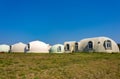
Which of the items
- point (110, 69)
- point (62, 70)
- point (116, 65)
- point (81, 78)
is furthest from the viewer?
point (116, 65)

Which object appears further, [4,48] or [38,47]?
[4,48]

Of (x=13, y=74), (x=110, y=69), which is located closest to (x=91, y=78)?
(x=110, y=69)

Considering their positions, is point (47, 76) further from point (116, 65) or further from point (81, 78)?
point (116, 65)

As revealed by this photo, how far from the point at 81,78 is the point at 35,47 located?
38.2 meters

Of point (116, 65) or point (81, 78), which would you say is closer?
point (81, 78)

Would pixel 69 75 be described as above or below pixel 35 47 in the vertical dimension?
below

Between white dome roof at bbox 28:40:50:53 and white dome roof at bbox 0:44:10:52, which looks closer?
white dome roof at bbox 28:40:50:53

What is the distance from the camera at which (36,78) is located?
18.2 m

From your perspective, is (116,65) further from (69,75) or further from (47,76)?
(47,76)

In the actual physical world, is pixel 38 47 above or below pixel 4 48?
below

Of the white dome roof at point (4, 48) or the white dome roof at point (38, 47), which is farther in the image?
the white dome roof at point (4, 48)

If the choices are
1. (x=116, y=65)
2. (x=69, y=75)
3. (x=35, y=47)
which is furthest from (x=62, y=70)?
(x=35, y=47)

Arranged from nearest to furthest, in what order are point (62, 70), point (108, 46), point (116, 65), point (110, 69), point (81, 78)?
1. point (81, 78)
2. point (62, 70)
3. point (110, 69)
4. point (116, 65)
5. point (108, 46)

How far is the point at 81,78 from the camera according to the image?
19438 millimetres
